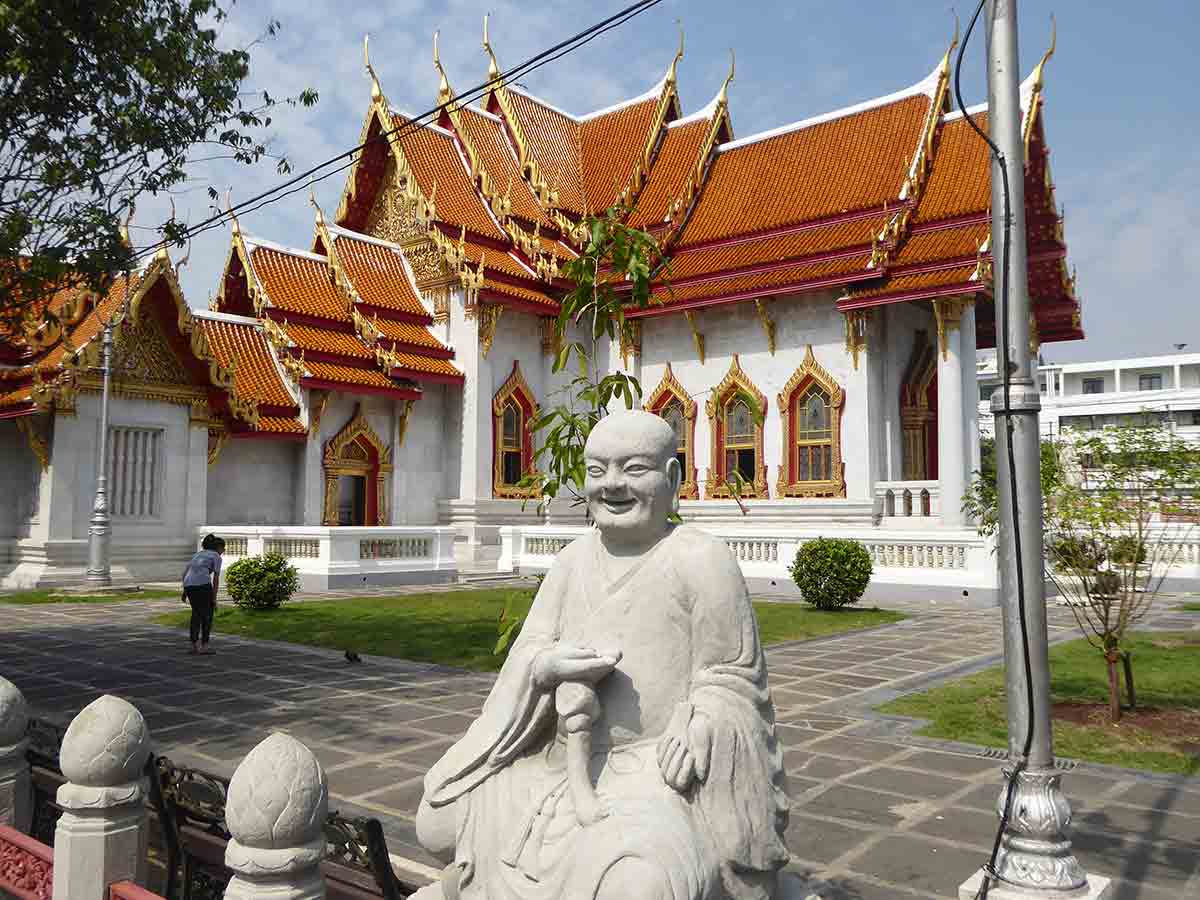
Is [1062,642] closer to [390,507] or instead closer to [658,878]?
[658,878]

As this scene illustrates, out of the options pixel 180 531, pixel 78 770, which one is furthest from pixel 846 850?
pixel 180 531

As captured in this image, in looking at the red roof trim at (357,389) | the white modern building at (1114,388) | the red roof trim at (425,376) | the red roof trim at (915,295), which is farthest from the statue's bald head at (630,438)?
the white modern building at (1114,388)

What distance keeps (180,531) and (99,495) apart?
240 cm

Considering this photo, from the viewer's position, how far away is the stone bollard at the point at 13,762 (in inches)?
169

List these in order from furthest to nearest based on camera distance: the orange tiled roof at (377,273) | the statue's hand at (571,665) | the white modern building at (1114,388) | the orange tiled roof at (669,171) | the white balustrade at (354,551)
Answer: the white modern building at (1114,388) < the orange tiled roof at (669,171) < the orange tiled roof at (377,273) < the white balustrade at (354,551) < the statue's hand at (571,665)

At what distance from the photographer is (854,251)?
65.4ft

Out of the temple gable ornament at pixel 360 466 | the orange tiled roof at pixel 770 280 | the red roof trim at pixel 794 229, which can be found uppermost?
the red roof trim at pixel 794 229

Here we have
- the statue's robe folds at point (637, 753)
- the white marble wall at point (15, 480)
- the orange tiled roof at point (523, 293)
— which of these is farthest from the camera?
the orange tiled roof at point (523, 293)

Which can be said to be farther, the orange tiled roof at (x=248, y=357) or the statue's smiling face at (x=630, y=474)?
the orange tiled roof at (x=248, y=357)

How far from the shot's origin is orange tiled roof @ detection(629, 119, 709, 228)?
2452 cm

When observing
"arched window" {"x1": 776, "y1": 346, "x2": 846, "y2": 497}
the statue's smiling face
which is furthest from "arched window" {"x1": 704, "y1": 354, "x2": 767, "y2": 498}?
the statue's smiling face

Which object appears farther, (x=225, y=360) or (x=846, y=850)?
(x=225, y=360)

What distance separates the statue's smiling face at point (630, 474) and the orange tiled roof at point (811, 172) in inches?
753

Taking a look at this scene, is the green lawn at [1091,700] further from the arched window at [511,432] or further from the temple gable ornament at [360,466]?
the temple gable ornament at [360,466]
